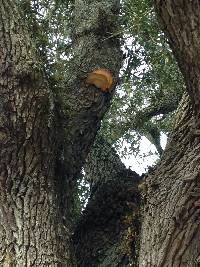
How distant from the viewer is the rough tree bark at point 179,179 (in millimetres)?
3199

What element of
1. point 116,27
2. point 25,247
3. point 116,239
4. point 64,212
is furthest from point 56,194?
point 116,27

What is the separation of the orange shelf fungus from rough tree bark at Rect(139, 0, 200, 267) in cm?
112

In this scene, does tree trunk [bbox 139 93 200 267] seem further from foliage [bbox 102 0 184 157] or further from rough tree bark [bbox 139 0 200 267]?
foliage [bbox 102 0 184 157]

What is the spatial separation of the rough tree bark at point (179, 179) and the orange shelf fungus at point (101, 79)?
112 centimetres

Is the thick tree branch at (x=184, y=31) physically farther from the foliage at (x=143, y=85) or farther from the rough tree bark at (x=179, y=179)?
the foliage at (x=143, y=85)

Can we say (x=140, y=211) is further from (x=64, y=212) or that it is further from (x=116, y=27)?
(x=116, y=27)

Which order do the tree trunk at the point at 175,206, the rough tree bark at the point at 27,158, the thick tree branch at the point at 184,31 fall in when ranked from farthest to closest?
the rough tree bark at the point at 27,158, the tree trunk at the point at 175,206, the thick tree branch at the point at 184,31

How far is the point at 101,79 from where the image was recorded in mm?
5191

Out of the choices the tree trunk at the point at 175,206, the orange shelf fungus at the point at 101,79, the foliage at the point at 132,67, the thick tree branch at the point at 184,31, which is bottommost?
the tree trunk at the point at 175,206

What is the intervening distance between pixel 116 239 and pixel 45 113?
4.83 ft

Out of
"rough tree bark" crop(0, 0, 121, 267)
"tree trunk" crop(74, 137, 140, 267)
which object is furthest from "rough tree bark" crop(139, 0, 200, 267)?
"rough tree bark" crop(0, 0, 121, 267)

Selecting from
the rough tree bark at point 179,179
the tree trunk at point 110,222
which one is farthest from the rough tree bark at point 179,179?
the tree trunk at point 110,222

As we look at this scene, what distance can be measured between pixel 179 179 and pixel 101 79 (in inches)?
65.7

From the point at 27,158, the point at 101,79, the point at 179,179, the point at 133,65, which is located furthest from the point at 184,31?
the point at 133,65
